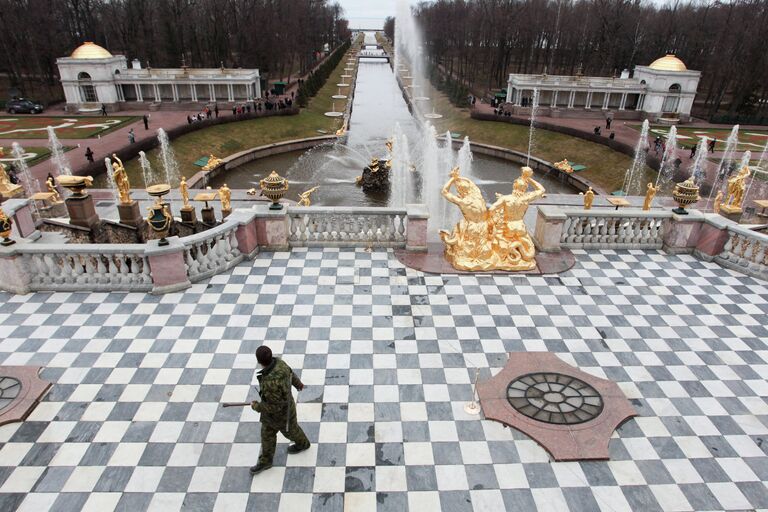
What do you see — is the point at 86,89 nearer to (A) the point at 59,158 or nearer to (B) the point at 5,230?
(A) the point at 59,158

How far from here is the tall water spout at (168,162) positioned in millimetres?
36875

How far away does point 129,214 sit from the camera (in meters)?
19.2

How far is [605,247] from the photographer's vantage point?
48.9 feet

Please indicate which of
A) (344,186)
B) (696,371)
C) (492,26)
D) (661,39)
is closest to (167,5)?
(492,26)

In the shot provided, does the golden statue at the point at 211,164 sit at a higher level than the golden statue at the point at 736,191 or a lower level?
lower

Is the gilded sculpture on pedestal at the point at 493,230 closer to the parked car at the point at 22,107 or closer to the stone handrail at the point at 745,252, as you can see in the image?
the stone handrail at the point at 745,252

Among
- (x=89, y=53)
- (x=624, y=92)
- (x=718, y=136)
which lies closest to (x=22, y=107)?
(x=89, y=53)

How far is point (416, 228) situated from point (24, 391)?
9.74 m

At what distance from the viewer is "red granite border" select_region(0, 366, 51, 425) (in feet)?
27.3

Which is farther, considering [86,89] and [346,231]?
[86,89]

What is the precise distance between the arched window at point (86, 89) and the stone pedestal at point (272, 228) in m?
51.4

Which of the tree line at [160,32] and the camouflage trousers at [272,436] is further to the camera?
the tree line at [160,32]

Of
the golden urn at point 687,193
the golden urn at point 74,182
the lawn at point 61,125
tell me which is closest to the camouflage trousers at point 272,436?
the golden urn at point 687,193

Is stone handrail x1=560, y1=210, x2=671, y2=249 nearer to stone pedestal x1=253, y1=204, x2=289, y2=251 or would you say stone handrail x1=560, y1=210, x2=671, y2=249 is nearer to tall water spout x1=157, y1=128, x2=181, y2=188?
stone pedestal x1=253, y1=204, x2=289, y2=251
